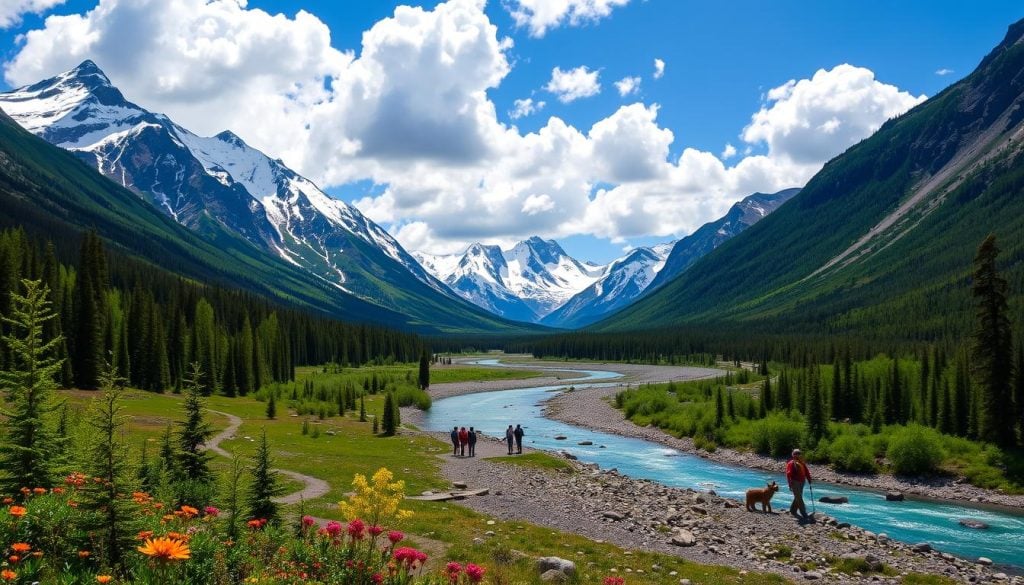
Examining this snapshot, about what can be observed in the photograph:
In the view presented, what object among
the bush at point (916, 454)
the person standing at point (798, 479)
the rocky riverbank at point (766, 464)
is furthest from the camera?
the bush at point (916, 454)

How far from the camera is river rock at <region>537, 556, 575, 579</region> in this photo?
63.8ft

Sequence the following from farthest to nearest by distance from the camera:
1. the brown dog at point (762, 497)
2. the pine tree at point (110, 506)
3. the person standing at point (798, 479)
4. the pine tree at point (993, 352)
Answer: the pine tree at point (993, 352) < the brown dog at point (762, 497) < the person standing at point (798, 479) < the pine tree at point (110, 506)

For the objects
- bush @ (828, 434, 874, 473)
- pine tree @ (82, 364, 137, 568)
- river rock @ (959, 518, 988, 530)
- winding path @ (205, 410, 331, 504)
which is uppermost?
pine tree @ (82, 364, 137, 568)

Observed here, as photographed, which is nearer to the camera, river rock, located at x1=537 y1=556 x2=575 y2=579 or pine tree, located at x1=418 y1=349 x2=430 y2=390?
river rock, located at x1=537 y1=556 x2=575 y2=579

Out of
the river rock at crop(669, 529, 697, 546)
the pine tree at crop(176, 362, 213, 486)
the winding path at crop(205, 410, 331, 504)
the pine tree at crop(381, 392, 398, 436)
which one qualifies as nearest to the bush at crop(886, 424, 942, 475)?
the river rock at crop(669, 529, 697, 546)

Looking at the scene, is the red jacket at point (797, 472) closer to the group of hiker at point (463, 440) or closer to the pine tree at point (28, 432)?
the group of hiker at point (463, 440)

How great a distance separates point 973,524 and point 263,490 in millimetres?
40615

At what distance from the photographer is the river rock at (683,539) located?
92.4ft

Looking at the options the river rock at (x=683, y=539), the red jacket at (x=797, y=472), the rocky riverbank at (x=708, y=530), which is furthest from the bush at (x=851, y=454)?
the river rock at (x=683, y=539)

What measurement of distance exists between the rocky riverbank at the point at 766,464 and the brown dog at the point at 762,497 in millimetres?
18360

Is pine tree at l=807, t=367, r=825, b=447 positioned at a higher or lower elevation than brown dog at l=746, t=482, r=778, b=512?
higher

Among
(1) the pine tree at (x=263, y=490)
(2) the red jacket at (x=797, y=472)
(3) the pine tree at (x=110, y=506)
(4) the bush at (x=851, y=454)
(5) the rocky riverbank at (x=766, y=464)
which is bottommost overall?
(5) the rocky riverbank at (x=766, y=464)

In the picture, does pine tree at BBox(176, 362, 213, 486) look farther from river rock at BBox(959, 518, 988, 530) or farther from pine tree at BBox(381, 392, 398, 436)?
river rock at BBox(959, 518, 988, 530)

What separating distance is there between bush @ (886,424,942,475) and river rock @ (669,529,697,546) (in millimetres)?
31521
